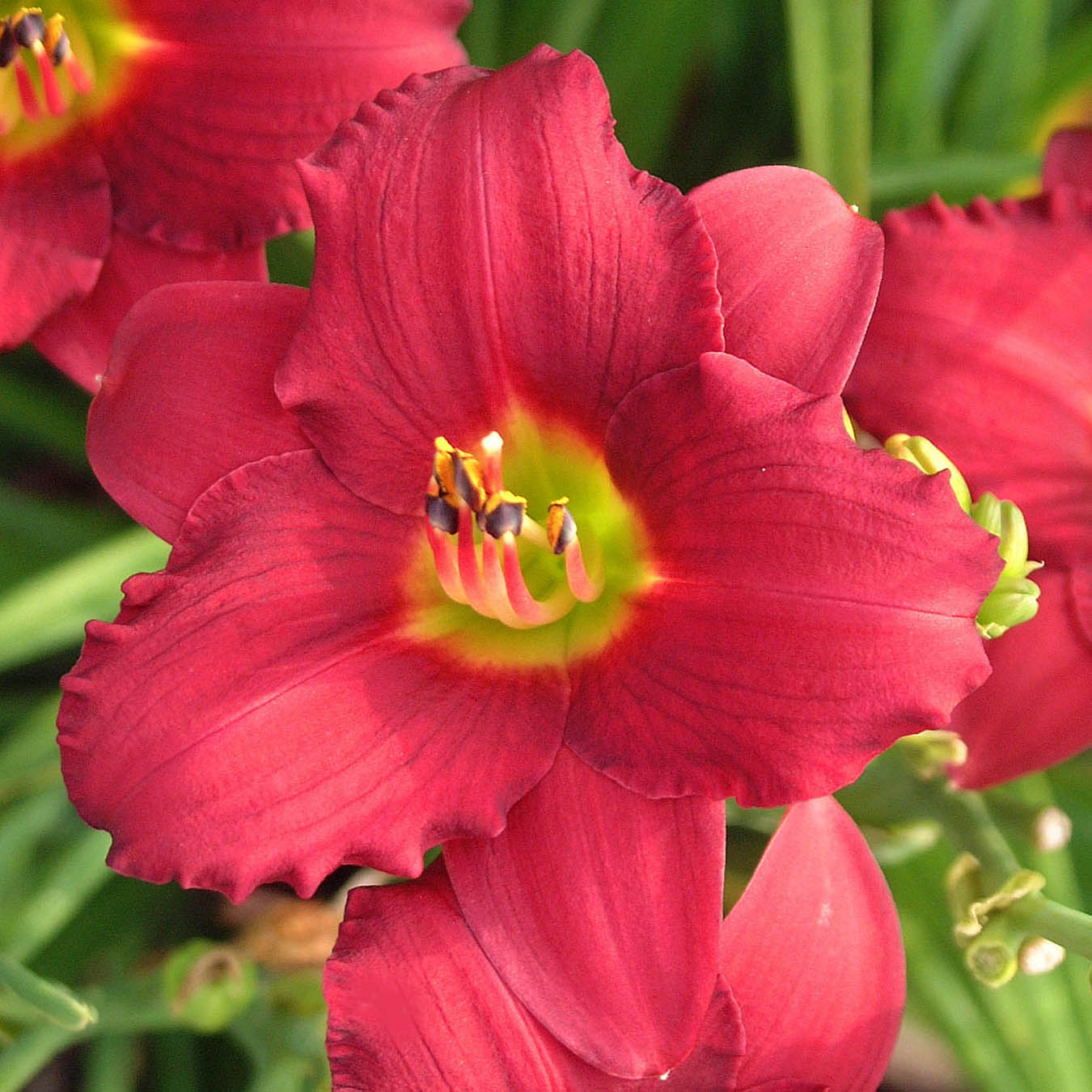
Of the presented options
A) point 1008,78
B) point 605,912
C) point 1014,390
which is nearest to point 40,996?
point 605,912

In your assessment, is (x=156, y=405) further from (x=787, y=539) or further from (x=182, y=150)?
(x=787, y=539)

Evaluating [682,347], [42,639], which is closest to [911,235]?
[682,347]

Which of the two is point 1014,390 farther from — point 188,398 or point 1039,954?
point 188,398

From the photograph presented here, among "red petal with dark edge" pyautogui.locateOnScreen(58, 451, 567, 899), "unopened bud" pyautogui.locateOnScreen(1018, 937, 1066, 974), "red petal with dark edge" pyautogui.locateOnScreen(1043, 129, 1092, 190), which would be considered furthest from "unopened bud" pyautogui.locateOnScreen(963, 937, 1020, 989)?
"red petal with dark edge" pyautogui.locateOnScreen(1043, 129, 1092, 190)

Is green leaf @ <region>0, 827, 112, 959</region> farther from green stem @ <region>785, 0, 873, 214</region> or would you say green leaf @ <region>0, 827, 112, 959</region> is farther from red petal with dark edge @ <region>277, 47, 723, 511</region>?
green stem @ <region>785, 0, 873, 214</region>

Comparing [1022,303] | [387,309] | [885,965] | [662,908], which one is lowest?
[885,965]

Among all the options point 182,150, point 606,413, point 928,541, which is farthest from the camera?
point 182,150
